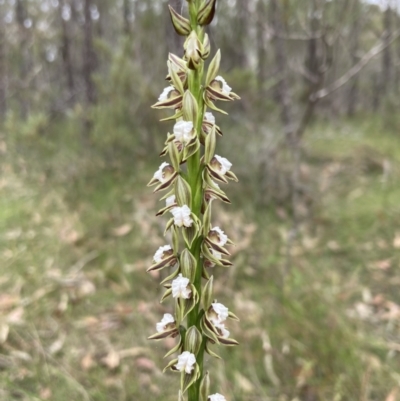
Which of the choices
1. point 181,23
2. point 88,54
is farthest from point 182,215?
point 88,54

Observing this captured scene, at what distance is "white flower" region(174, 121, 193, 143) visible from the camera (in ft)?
2.86

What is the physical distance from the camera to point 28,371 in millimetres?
2652

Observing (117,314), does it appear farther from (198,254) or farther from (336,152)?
(336,152)

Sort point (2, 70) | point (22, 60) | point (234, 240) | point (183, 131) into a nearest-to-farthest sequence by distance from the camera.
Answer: point (183, 131), point (234, 240), point (2, 70), point (22, 60)

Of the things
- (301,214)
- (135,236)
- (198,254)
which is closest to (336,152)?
(301,214)

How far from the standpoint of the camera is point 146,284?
3.74m

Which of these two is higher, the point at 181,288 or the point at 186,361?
the point at 181,288

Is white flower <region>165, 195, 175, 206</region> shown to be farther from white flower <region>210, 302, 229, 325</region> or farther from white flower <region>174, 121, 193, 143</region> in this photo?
white flower <region>210, 302, 229, 325</region>

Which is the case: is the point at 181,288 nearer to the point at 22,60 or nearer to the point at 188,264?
the point at 188,264

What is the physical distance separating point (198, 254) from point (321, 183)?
5.54 metres

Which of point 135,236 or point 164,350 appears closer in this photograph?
point 164,350

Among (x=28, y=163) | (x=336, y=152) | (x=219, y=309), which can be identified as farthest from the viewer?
(x=336, y=152)

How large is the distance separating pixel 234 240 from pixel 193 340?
3.36 meters

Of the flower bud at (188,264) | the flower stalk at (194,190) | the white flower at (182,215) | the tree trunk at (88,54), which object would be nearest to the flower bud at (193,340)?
the flower stalk at (194,190)
